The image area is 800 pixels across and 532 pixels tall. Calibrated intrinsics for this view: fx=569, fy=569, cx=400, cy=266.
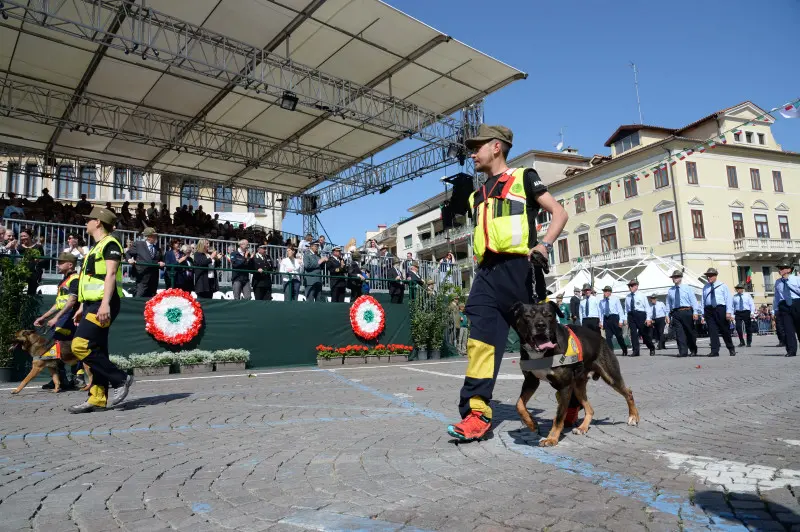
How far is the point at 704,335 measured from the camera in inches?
1272

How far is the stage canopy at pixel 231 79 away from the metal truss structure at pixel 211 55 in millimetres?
56

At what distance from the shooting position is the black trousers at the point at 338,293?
14.9 m

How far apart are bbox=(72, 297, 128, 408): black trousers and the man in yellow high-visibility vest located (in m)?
4.12

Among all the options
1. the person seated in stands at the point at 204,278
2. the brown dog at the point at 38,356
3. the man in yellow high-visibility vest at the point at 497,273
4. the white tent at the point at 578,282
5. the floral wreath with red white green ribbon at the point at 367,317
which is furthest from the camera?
the white tent at the point at 578,282

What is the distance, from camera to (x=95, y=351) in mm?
6070

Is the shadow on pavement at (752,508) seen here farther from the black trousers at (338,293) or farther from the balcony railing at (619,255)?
the balcony railing at (619,255)

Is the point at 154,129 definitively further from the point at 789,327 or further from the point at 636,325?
the point at 789,327

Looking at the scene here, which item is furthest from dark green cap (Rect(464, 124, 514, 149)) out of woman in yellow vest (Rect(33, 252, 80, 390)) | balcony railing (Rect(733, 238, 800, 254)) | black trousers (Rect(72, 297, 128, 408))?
balcony railing (Rect(733, 238, 800, 254))

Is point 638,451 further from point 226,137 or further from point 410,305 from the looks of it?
point 226,137

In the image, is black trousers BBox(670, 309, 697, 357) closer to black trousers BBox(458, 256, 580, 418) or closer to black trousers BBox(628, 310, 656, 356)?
black trousers BBox(628, 310, 656, 356)

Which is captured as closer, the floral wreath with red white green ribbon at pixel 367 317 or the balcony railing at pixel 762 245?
the floral wreath with red white green ribbon at pixel 367 317

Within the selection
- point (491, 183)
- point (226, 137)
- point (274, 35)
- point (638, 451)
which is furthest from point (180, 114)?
point (638, 451)

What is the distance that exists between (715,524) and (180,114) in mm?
21900

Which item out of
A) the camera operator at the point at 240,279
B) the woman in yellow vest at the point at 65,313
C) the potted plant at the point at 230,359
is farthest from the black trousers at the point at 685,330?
the woman in yellow vest at the point at 65,313
